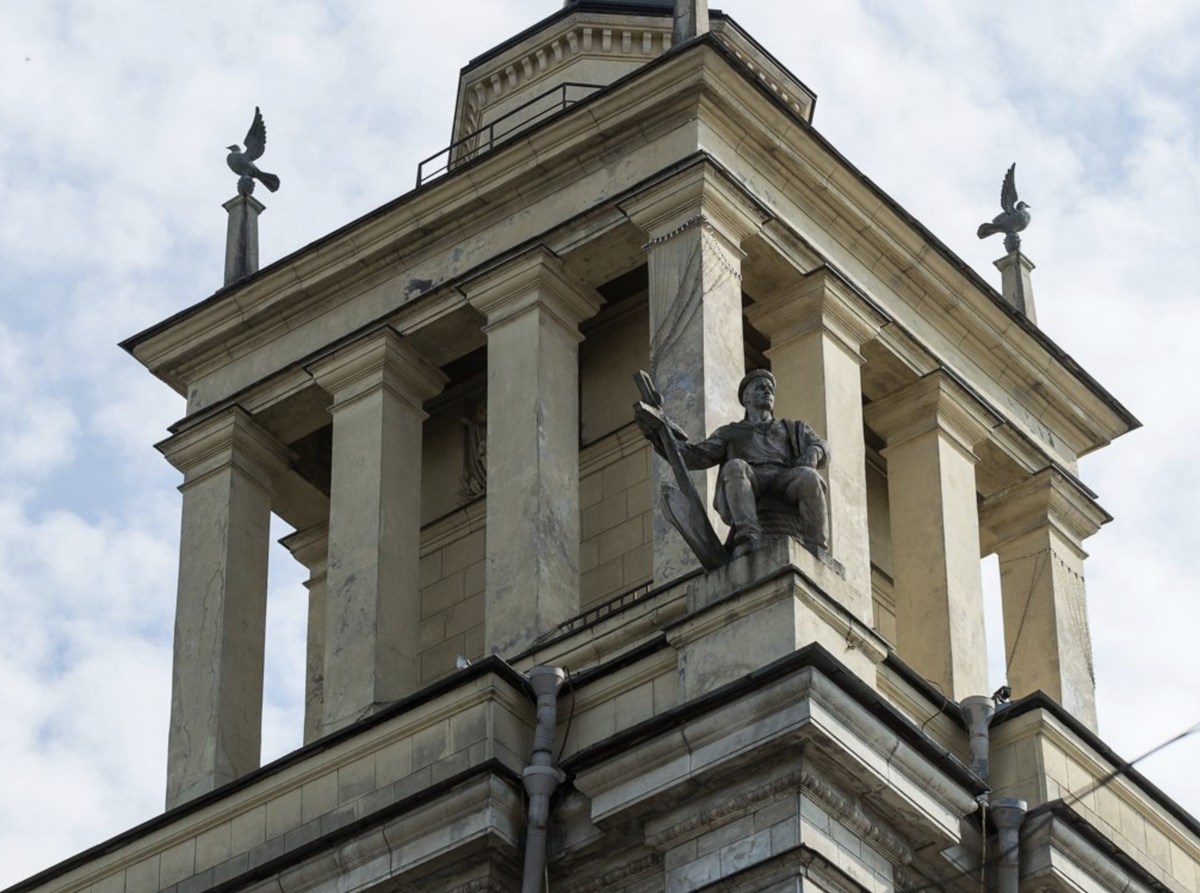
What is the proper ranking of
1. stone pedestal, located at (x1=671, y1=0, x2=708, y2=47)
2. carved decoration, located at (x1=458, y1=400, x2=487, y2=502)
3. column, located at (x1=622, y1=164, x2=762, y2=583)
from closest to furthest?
1. column, located at (x1=622, y1=164, x2=762, y2=583)
2. stone pedestal, located at (x1=671, y1=0, x2=708, y2=47)
3. carved decoration, located at (x1=458, y1=400, x2=487, y2=502)

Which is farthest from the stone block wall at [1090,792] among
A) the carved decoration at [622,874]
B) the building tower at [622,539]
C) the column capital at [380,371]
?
the column capital at [380,371]

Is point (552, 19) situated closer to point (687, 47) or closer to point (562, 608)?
point (687, 47)

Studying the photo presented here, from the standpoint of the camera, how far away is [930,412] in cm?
3819

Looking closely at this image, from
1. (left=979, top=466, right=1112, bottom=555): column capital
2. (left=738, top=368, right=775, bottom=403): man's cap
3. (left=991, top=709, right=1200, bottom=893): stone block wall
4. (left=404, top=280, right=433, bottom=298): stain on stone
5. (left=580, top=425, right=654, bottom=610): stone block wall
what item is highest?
(left=404, top=280, right=433, bottom=298): stain on stone

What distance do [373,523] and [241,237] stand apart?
16.0ft

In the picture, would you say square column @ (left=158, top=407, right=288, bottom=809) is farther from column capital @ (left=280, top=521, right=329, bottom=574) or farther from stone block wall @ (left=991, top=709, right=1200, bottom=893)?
stone block wall @ (left=991, top=709, right=1200, bottom=893)

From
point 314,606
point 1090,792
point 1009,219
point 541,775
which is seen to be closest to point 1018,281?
point 1009,219

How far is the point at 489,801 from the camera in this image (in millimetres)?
31609

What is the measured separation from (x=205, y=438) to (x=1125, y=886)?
1058 cm

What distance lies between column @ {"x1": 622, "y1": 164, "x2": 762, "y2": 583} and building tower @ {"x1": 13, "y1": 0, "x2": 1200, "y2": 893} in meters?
0.04

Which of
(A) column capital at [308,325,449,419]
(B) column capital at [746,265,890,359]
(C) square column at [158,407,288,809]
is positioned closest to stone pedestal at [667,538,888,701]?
(B) column capital at [746,265,890,359]

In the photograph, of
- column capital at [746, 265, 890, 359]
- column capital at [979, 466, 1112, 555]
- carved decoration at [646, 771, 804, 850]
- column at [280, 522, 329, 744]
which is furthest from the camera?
column capital at [979, 466, 1112, 555]

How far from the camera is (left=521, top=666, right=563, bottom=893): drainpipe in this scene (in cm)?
3125

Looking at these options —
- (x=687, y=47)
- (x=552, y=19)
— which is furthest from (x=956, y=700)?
(x=552, y=19)
